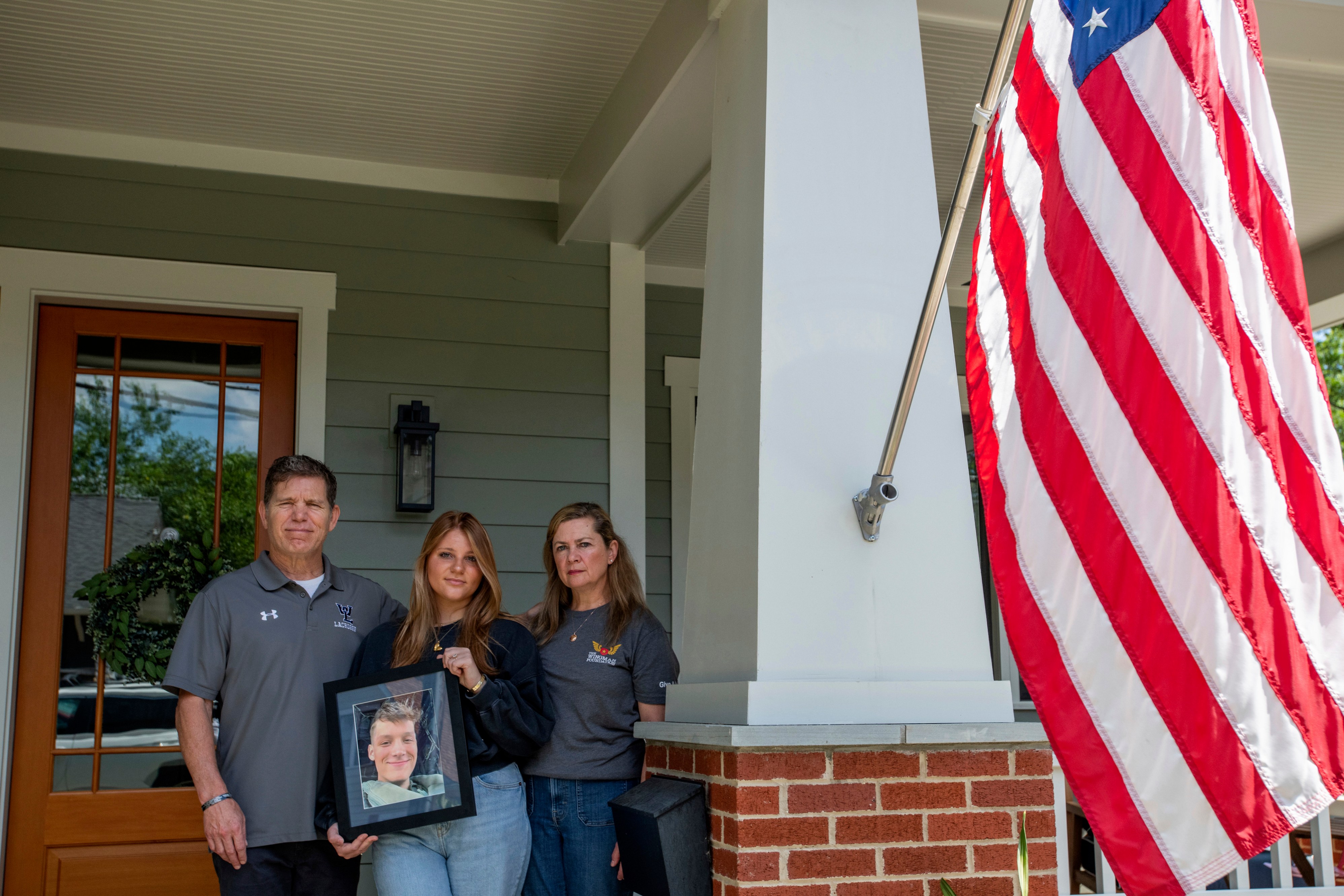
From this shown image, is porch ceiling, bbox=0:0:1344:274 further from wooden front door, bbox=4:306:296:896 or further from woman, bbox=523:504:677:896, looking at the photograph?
woman, bbox=523:504:677:896

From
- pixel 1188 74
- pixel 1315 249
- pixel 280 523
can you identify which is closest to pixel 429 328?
pixel 280 523

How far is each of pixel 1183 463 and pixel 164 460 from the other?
363cm

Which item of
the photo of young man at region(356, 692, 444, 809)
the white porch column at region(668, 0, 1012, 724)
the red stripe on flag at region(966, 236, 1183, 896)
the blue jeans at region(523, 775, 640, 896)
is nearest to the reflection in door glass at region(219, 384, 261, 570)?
the photo of young man at region(356, 692, 444, 809)

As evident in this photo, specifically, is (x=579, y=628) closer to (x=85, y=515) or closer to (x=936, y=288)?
(x=936, y=288)

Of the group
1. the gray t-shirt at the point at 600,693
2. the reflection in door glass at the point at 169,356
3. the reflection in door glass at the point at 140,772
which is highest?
the reflection in door glass at the point at 169,356

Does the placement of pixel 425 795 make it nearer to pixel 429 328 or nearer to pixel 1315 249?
pixel 429 328

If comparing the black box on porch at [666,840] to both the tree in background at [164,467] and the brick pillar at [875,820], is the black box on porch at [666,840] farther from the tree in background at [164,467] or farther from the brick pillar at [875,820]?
the tree in background at [164,467]

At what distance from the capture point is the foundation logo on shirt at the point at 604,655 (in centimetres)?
300

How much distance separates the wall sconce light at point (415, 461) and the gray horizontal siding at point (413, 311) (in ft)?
0.26

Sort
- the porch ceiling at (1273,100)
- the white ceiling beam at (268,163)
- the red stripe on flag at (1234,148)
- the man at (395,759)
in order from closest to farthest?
1. the red stripe on flag at (1234,148)
2. the man at (395,759)
3. the porch ceiling at (1273,100)
4. the white ceiling beam at (268,163)

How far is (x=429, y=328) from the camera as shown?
4527 millimetres

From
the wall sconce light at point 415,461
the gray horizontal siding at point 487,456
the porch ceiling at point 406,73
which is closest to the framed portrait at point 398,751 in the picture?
the wall sconce light at point 415,461

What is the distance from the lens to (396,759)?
2.71m

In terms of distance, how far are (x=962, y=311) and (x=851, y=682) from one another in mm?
3709
